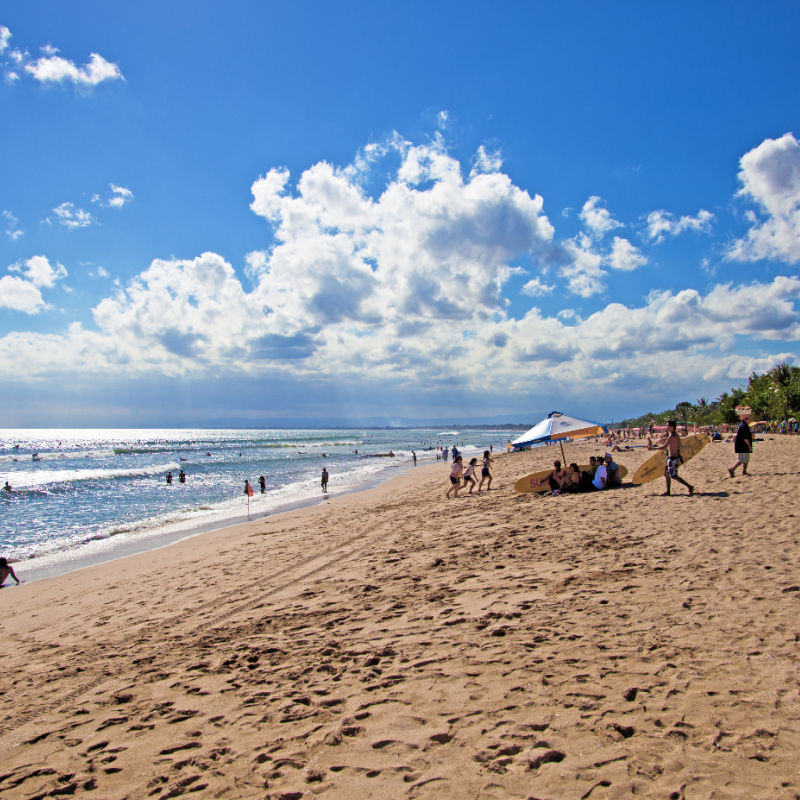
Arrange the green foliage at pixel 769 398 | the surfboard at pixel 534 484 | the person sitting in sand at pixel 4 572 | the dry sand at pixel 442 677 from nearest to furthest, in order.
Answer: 1. the dry sand at pixel 442 677
2. the person sitting in sand at pixel 4 572
3. the surfboard at pixel 534 484
4. the green foliage at pixel 769 398

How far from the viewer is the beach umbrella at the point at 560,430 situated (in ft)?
44.1

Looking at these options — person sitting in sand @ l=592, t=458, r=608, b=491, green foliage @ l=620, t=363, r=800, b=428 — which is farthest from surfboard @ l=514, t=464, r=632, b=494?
green foliage @ l=620, t=363, r=800, b=428

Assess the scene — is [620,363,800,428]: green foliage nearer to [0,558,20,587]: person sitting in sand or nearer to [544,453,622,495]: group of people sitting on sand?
[544,453,622,495]: group of people sitting on sand

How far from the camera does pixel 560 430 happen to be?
13586mm

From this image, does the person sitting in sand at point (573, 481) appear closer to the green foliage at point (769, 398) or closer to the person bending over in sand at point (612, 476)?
the person bending over in sand at point (612, 476)

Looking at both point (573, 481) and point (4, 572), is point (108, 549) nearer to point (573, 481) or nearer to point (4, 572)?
point (4, 572)

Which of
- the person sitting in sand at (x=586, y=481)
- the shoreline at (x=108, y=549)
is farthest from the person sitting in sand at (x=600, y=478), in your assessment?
the shoreline at (x=108, y=549)

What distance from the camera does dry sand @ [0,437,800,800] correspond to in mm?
3025

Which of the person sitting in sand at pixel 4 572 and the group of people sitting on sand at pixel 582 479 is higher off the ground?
the group of people sitting on sand at pixel 582 479

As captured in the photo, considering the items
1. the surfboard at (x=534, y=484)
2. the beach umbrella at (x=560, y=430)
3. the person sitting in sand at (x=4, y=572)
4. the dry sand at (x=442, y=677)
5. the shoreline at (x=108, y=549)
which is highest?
the beach umbrella at (x=560, y=430)

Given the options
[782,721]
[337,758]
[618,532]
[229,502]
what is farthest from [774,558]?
[229,502]

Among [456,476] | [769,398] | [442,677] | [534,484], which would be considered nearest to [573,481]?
[534,484]

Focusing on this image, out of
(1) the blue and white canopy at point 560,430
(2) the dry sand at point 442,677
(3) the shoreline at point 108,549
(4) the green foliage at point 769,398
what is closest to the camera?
(2) the dry sand at point 442,677

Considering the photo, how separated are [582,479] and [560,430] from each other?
1.52 m
